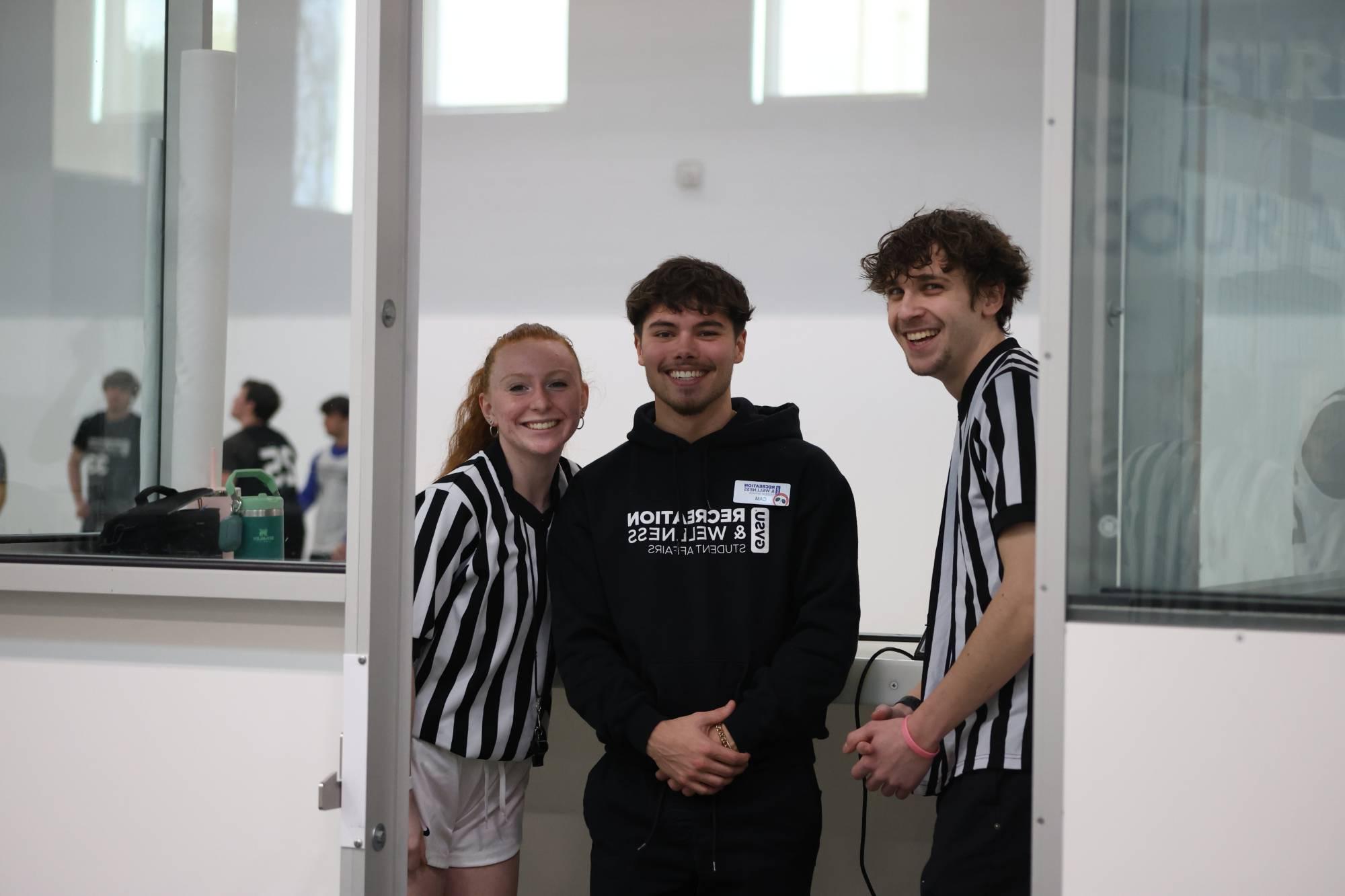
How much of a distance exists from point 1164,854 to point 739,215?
5561 mm

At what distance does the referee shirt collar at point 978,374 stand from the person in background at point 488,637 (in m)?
0.70

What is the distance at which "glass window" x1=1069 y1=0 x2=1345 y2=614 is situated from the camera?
1306 millimetres

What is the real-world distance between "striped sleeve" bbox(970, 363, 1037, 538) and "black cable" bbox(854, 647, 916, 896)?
0.56m

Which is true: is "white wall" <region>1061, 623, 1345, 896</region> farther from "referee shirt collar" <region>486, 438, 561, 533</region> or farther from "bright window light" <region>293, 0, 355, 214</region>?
"bright window light" <region>293, 0, 355, 214</region>

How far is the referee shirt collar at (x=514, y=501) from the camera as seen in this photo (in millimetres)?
2037

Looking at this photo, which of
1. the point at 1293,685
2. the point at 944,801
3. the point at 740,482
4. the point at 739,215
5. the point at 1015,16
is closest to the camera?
the point at 1293,685

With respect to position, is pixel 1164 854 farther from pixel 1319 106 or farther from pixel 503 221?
pixel 503 221

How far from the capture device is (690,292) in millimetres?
1981

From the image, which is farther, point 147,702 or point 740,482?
point 740,482

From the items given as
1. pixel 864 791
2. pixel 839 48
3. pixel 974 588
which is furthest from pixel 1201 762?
pixel 839 48

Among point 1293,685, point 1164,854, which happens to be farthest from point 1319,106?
point 1164,854

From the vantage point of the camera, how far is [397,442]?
61.4 inches

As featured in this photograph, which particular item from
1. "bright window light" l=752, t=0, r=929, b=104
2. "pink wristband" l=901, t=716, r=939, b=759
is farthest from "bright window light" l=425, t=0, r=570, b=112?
"pink wristband" l=901, t=716, r=939, b=759

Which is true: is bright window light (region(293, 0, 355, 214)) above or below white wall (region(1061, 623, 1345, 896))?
above
